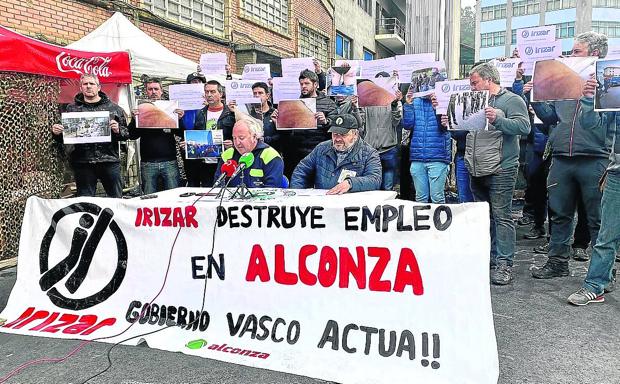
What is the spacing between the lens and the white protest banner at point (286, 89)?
19.5 feet

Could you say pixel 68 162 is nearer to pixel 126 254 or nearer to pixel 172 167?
pixel 172 167

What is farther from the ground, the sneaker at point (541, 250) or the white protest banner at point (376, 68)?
the white protest banner at point (376, 68)

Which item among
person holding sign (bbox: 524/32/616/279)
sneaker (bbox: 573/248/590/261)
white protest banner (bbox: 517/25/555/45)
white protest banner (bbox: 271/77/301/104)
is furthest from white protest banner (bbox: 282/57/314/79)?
sneaker (bbox: 573/248/590/261)

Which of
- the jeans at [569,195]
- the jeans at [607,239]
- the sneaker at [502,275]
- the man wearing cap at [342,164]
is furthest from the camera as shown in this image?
the sneaker at [502,275]

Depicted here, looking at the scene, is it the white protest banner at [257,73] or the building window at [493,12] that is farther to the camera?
the building window at [493,12]

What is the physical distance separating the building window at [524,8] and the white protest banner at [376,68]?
4535 cm

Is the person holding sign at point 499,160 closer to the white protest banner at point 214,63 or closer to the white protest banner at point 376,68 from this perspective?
the white protest banner at point 376,68

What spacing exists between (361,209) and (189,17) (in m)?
11.8

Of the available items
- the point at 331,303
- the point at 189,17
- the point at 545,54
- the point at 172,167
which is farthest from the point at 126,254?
the point at 189,17

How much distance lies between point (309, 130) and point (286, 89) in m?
0.55

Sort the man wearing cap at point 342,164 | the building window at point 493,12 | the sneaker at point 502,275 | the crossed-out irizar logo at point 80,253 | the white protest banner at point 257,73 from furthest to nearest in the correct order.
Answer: the building window at point 493,12 < the white protest banner at point 257,73 < the sneaker at point 502,275 < the man wearing cap at point 342,164 < the crossed-out irizar logo at point 80,253

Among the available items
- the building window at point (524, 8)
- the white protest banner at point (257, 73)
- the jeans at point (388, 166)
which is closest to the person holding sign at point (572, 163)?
the jeans at point (388, 166)

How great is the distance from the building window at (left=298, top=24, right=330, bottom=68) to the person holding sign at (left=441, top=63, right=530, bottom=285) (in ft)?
51.4

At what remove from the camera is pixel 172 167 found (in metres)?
5.91
